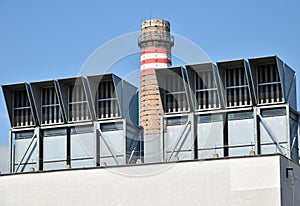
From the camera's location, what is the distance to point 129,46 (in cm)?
4928

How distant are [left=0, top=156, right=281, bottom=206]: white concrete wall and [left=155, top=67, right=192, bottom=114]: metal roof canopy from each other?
7.19 metres

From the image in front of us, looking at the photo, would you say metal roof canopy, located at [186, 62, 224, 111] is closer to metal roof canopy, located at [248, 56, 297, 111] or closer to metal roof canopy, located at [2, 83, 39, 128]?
metal roof canopy, located at [248, 56, 297, 111]

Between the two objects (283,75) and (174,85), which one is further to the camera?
(174,85)

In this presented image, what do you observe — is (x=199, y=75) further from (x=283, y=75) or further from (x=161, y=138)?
(x=283, y=75)

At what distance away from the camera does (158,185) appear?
4469 cm

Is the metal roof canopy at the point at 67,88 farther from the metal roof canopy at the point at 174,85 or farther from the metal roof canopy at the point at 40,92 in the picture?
the metal roof canopy at the point at 174,85

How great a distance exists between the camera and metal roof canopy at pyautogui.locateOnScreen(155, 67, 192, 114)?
5091 centimetres

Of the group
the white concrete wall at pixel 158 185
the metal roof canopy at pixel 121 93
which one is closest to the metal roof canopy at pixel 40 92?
the metal roof canopy at pixel 121 93

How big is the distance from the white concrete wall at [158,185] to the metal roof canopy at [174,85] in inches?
283

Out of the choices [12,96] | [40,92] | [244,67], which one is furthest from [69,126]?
[244,67]

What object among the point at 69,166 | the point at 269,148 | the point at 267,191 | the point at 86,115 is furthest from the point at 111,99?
the point at 267,191

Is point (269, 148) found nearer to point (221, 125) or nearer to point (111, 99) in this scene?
point (221, 125)

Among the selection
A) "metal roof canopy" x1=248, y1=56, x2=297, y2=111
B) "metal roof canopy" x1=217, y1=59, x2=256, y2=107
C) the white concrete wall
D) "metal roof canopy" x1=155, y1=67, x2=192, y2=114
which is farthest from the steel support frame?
the white concrete wall

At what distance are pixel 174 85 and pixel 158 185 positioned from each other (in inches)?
359
